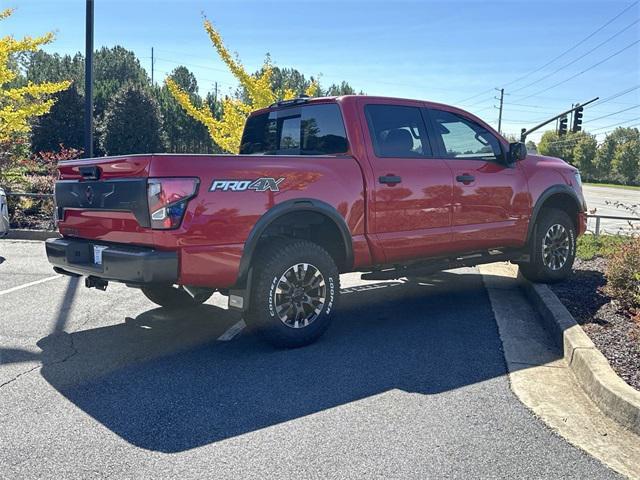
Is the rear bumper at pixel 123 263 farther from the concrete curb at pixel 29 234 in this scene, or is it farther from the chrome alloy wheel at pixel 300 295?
the concrete curb at pixel 29 234

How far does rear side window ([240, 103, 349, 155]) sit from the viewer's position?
529 cm

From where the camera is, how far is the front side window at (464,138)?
19.3 ft

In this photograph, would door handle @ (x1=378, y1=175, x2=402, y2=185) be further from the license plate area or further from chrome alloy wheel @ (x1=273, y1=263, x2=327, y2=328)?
the license plate area

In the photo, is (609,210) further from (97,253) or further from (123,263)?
(123,263)

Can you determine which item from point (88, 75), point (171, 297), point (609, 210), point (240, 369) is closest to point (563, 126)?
point (609, 210)

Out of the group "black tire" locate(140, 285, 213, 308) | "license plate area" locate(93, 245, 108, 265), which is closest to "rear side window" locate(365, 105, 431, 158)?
"black tire" locate(140, 285, 213, 308)

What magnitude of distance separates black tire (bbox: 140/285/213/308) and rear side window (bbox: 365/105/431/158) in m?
2.28

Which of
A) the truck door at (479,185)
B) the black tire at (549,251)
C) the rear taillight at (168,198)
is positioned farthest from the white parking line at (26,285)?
the black tire at (549,251)

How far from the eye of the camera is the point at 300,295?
475 centimetres

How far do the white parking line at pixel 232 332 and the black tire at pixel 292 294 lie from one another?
52 centimetres

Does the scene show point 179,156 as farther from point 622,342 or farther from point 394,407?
point 622,342

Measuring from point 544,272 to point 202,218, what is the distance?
433 cm

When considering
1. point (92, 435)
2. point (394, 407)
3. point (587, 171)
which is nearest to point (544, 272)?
point (394, 407)

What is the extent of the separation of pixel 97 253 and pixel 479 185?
146 inches
